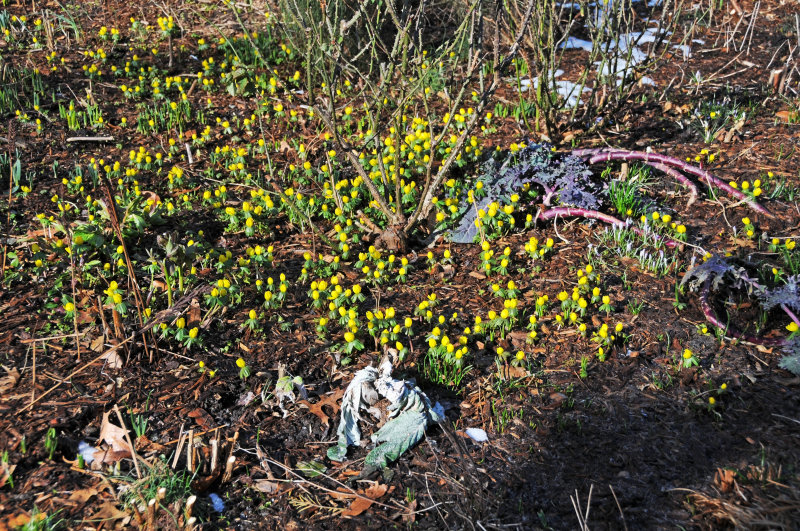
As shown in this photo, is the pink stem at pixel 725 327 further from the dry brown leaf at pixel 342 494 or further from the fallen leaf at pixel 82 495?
the fallen leaf at pixel 82 495

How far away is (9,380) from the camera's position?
10.7 ft

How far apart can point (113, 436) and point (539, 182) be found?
295cm

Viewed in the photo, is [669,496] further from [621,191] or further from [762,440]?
[621,191]

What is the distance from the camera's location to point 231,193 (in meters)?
4.88

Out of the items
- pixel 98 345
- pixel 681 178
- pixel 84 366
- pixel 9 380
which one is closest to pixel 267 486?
pixel 84 366

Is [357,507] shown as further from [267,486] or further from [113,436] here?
[113,436]

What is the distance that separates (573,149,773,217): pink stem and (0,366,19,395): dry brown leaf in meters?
3.72

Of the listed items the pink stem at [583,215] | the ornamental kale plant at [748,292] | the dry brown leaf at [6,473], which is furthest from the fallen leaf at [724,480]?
the dry brown leaf at [6,473]

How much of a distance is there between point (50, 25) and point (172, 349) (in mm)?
4831

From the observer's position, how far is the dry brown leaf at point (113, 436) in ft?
9.63

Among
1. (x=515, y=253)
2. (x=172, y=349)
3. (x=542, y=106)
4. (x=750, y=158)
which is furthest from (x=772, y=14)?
(x=172, y=349)

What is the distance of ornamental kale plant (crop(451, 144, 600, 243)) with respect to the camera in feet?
14.2

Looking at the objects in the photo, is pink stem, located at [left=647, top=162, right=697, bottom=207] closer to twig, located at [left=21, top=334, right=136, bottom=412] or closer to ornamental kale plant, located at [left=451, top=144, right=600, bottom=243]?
ornamental kale plant, located at [left=451, top=144, right=600, bottom=243]

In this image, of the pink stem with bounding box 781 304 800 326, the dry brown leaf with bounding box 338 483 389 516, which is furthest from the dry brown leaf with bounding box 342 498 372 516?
the pink stem with bounding box 781 304 800 326
